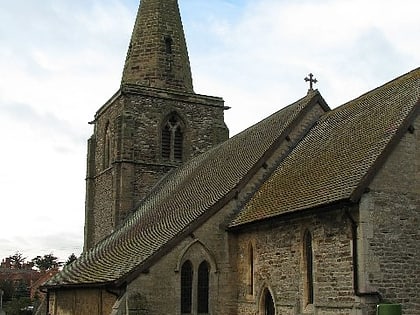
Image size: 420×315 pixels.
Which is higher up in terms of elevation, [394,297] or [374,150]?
[374,150]

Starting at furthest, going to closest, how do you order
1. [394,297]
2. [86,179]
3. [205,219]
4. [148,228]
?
[86,179], [148,228], [205,219], [394,297]

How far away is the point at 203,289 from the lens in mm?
18547

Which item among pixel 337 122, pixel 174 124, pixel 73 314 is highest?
pixel 174 124

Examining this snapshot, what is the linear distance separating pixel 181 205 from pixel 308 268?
7.33 metres

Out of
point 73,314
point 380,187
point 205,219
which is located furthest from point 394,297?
point 73,314

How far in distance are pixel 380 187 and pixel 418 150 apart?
160 cm

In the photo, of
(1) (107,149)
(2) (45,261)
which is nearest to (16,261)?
(2) (45,261)

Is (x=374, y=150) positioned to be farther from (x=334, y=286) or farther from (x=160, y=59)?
(x=160, y=59)

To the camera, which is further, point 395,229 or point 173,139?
point 173,139

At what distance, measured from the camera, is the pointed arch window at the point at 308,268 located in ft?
50.4

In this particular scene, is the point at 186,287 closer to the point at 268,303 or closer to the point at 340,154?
the point at 268,303

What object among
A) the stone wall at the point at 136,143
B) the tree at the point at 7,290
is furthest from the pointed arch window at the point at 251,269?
the tree at the point at 7,290

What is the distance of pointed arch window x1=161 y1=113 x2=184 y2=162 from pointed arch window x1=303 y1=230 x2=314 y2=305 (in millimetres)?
15873

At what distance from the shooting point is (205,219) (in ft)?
61.1
